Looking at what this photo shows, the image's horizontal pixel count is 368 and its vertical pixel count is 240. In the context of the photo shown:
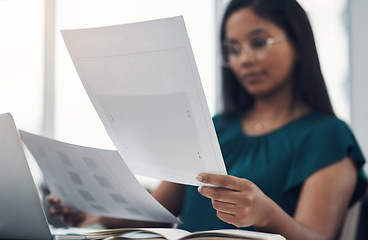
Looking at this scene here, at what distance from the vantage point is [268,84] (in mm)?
1184

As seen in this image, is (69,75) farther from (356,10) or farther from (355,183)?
(355,183)

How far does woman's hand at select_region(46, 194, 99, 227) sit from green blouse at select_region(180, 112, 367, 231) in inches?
11.1

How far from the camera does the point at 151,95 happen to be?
0.61 m

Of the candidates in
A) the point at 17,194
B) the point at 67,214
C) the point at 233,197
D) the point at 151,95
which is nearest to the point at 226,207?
the point at 233,197

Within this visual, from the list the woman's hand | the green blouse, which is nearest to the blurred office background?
the green blouse

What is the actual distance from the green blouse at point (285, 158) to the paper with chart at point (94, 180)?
0.36 m

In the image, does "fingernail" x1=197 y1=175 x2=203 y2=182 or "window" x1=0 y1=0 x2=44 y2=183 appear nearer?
"fingernail" x1=197 y1=175 x2=203 y2=182

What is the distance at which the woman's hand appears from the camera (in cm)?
96

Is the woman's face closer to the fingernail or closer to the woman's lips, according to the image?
the woman's lips

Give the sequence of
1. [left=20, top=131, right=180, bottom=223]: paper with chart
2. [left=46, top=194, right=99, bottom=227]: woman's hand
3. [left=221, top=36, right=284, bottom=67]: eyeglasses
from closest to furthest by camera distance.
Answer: [left=20, top=131, right=180, bottom=223]: paper with chart
[left=46, top=194, right=99, bottom=227]: woman's hand
[left=221, top=36, right=284, bottom=67]: eyeglasses

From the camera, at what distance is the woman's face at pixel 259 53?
1.15 m

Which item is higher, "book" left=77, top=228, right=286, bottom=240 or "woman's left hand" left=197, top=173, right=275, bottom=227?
"woman's left hand" left=197, top=173, right=275, bottom=227

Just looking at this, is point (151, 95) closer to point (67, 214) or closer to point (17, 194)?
point (17, 194)

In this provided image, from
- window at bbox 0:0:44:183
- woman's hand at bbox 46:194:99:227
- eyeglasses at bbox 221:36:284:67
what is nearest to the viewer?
woman's hand at bbox 46:194:99:227
